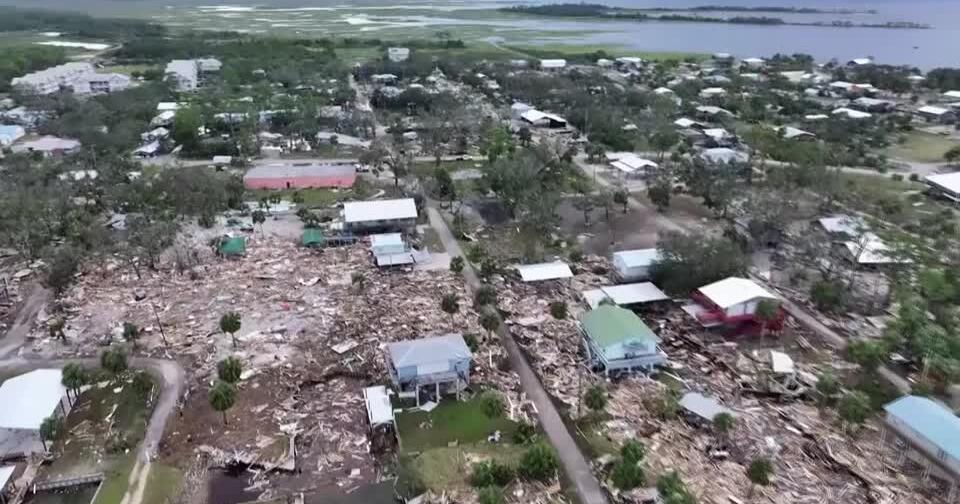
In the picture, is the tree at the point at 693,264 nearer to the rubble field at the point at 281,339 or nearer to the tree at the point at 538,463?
the rubble field at the point at 281,339

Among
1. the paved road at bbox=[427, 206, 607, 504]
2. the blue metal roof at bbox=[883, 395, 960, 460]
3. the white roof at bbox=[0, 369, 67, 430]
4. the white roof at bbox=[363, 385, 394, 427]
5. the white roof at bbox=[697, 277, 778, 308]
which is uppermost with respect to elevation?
the white roof at bbox=[697, 277, 778, 308]

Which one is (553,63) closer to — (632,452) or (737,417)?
(737,417)

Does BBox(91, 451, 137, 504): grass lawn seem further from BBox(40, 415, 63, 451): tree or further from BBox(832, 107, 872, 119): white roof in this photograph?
BBox(832, 107, 872, 119): white roof

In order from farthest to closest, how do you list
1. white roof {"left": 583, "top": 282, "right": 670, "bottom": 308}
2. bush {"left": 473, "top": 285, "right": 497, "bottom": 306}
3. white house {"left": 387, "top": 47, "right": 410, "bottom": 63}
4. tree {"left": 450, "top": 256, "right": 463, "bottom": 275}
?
white house {"left": 387, "top": 47, "right": 410, "bottom": 63}, tree {"left": 450, "top": 256, "right": 463, "bottom": 275}, white roof {"left": 583, "top": 282, "right": 670, "bottom": 308}, bush {"left": 473, "top": 285, "right": 497, "bottom": 306}

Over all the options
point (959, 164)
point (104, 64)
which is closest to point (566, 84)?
point (959, 164)

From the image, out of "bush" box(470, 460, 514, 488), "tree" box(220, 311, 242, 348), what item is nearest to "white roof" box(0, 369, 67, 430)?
"tree" box(220, 311, 242, 348)

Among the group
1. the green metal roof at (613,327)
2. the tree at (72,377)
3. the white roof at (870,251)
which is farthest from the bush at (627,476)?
the white roof at (870,251)

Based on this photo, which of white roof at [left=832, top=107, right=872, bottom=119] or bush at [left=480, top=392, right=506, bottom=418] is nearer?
bush at [left=480, top=392, right=506, bottom=418]

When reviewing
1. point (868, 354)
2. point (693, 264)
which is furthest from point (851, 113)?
point (868, 354)
